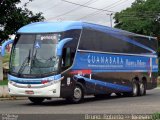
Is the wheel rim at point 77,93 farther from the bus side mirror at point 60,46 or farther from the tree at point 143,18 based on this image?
the tree at point 143,18

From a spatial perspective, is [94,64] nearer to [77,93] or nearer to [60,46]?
[77,93]

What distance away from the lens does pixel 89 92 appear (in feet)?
70.6

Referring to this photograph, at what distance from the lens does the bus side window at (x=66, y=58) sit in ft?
64.8

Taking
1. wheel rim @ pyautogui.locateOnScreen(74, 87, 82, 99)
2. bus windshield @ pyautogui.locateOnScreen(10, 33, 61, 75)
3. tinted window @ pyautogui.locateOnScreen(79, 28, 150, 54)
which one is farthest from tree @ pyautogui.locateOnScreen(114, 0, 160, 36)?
Answer: bus windshield @ pyautogui.locateOnScreen(10, 33, 61, 75)

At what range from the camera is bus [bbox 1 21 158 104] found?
19.5 meters

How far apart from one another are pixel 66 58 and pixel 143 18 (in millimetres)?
59207

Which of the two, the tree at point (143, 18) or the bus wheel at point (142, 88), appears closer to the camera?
the bus wheel at point (142, 88)

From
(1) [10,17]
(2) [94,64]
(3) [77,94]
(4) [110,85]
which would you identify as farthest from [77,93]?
(1) [10,17]

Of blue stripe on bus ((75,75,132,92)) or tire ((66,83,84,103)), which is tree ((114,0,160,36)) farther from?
tire ((66,83,84,103))

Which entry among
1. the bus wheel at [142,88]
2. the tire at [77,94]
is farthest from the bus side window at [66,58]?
the bus wheel at [142,88]

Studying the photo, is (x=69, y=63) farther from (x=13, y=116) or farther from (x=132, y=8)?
(x=132, y=8)

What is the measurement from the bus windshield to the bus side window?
1.25ft

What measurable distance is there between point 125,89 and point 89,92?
4405 millimetres

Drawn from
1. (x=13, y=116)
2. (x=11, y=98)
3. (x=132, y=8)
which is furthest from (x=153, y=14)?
(x=13, y=116)
